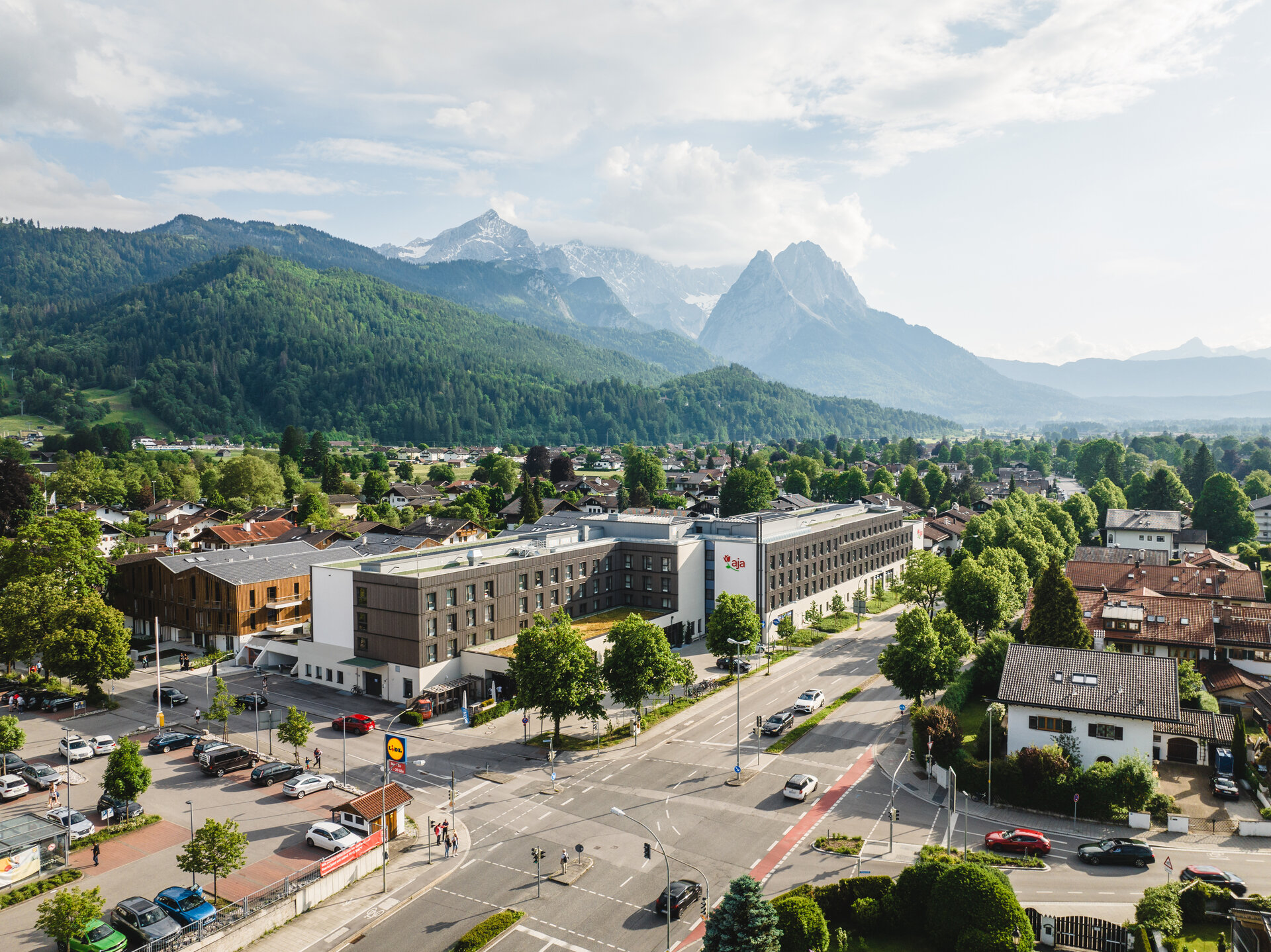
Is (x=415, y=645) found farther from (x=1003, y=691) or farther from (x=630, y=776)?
(x=1003, y=691)

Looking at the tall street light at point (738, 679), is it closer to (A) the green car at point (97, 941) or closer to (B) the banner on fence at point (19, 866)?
(A) the green car at point (97, 941)

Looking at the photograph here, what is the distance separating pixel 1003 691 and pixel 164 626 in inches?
3363

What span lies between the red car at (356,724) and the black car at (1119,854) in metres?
47.6

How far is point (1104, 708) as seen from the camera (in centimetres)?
4828

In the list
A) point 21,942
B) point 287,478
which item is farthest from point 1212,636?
point 287,478

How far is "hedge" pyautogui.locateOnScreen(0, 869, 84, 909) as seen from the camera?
37.0 meters

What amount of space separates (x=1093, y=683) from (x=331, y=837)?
153 ft

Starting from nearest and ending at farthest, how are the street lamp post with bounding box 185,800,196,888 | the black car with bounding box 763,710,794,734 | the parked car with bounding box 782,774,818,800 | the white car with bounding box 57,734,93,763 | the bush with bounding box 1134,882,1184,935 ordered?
the bush with bounding box 1134,882,1184,935 < the street lamp post with bounding box 185,800,196,888 < the parked car with bounding box 782,774,818,800 < the white car with bounding box 57,734,93,763 < the black car with bounding box 763,710,794,734

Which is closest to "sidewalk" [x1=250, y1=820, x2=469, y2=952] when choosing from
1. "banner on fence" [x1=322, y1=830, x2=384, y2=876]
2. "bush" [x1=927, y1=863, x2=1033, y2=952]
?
"banner on fence" [x1=322, y1=830, x2=384, y2=876]

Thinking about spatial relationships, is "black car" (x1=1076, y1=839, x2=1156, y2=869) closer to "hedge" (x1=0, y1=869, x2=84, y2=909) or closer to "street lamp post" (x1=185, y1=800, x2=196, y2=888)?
"street lamp post" (x1=185, y1=800, x2=196, y2=888)

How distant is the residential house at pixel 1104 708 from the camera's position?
157ft

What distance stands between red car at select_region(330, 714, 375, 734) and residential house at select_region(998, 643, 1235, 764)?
45.3 metres

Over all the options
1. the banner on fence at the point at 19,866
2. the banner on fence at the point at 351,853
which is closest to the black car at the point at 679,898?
the banner on fence at the point at 351,853

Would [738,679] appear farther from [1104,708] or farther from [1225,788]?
[1225,788]
